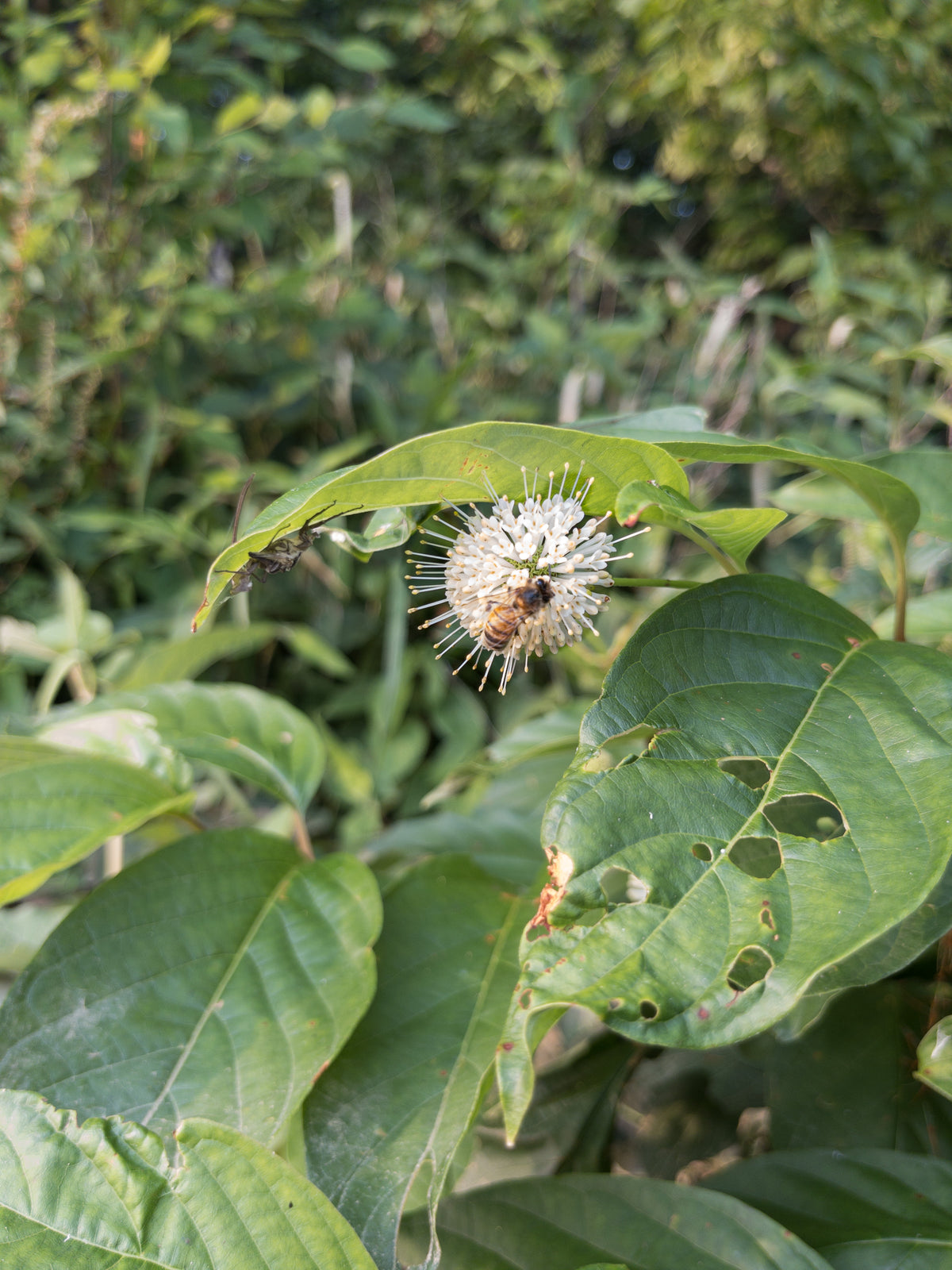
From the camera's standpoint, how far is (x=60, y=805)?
0.46 m

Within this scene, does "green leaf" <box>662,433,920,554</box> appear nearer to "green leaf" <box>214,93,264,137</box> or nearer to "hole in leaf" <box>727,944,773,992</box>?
"hole in leaf" <box>727,944,773,992</box>

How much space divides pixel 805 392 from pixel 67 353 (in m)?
1.26

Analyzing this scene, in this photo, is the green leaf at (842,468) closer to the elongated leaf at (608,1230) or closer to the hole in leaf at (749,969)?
the hole in leaf at (749,969)

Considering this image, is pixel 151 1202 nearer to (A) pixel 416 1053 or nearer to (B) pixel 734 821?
(A) pixel 416 1053

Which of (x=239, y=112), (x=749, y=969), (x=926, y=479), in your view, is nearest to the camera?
(x=749, y=969)

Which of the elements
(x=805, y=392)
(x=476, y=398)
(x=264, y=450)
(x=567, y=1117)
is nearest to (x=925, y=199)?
(x=805, y=392)

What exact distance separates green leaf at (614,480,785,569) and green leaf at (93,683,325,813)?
0.31 meters

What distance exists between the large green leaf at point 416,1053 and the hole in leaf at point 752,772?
162 mm

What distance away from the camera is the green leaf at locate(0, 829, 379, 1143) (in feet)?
1.24

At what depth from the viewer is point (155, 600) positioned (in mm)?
1408

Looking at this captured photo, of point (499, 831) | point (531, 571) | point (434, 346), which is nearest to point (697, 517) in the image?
point (531, 571)

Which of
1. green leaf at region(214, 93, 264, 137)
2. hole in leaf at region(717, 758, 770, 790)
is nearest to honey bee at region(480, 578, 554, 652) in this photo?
hole in leaf at region(717, 758, 770, 790)

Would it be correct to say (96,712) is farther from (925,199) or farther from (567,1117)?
(925,199)

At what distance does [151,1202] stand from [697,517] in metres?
0.33
